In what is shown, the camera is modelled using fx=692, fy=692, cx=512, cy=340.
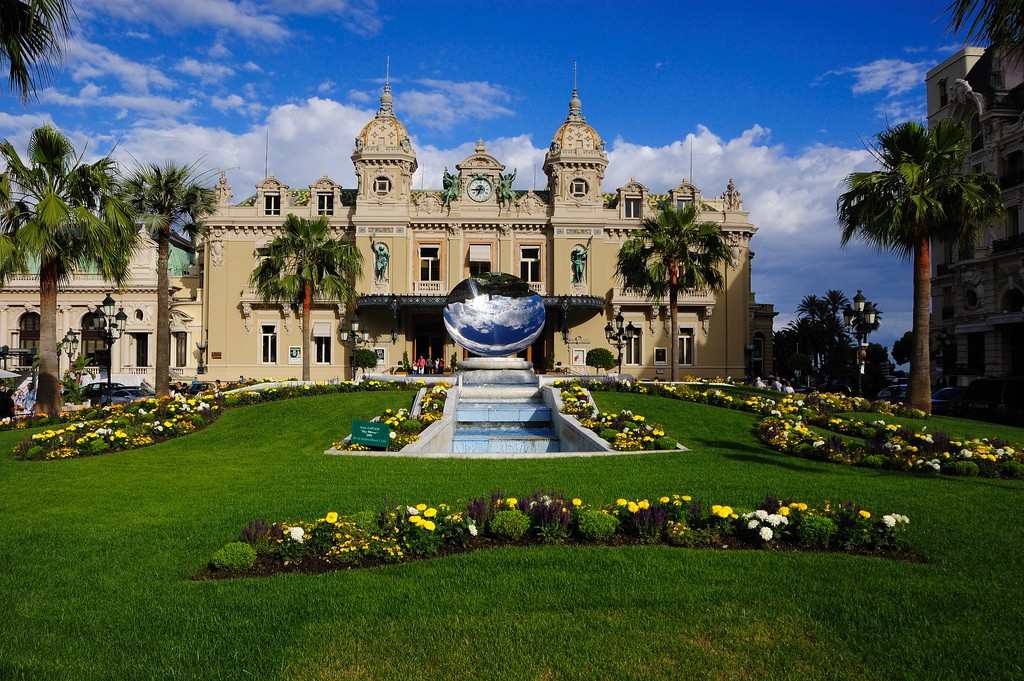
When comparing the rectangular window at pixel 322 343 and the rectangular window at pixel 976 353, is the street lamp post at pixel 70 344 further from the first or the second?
the rectangular window at pixel 976 353

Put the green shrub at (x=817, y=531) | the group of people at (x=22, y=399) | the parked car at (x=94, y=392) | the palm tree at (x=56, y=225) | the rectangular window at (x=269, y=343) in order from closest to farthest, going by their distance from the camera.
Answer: the green shrub at (x=817, y=531) < the palm tree at (x=56, y=225) < the group of people at (x=22, y=399) < the parked car at (x=94, y=392) < the rectangular window at (x=269, y=343)

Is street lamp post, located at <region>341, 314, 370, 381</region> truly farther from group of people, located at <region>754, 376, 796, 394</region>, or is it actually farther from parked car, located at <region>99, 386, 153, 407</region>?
group of people, located at <region>754, 376, 796, 394</region>

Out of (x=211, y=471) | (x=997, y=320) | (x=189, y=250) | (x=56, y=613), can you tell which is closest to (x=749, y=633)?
(x=56, y=613)

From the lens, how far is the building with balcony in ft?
119

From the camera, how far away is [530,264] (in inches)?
1746

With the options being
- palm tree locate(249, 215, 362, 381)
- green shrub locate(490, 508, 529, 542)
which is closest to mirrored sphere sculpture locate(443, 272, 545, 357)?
palm tree locate(249, 215, 362, 381)

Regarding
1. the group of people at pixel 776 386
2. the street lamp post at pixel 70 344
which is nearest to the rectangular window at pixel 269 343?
the street lamp post at pixel 70 344

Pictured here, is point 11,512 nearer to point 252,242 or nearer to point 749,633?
point 749,633

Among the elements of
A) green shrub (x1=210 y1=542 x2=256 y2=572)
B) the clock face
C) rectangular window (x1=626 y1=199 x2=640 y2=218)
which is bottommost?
green shrub (x1=210 y1=542 x2=256 y2=572)

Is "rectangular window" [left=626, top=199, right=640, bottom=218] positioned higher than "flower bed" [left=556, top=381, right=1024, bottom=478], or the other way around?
"rectangular window" [left=626, top=199, right=640, bottom=218]

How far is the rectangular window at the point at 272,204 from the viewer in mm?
44562

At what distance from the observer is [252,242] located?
44.0 meters

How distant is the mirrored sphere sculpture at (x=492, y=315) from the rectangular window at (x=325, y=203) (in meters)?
21.7

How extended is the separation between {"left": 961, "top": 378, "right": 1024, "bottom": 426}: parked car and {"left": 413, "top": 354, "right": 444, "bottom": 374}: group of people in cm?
2511
